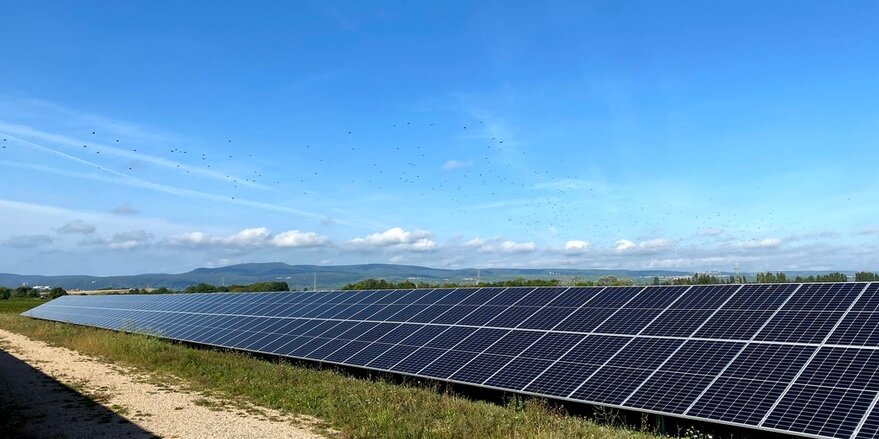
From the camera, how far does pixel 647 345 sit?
1488 centimetres

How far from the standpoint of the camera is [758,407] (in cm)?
1098

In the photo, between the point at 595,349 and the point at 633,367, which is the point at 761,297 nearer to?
the point at 595,349

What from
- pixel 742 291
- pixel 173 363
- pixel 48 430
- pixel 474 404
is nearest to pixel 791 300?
pixel 742 291

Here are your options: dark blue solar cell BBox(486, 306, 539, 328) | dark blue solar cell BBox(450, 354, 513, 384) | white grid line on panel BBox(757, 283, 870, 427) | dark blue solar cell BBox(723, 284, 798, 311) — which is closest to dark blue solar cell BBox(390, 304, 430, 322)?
dark blue solar cell BBox(486, 306, 539, 328)

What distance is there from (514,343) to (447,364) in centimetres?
197

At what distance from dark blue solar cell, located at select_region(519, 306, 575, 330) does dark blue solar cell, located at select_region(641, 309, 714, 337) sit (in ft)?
9.65

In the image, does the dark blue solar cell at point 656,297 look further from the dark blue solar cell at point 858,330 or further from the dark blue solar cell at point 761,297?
the dark blue solar cell at point 858,330

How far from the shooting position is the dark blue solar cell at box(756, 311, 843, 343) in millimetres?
13219

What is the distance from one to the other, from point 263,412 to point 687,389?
9463 millimetres

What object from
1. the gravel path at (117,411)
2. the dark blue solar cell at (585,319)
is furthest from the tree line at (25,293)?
the dark blue solar cell at (585,319)

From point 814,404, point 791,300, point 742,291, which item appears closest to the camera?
point 814,404

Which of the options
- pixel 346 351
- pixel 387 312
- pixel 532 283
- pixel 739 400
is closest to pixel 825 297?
pixel 739 400

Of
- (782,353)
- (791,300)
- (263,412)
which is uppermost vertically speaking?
(791,300)

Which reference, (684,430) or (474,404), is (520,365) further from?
(684,430)
